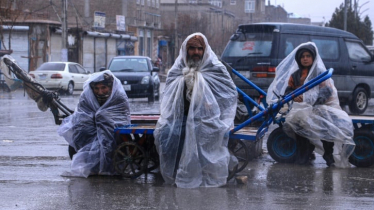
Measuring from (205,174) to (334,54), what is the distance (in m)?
9.76

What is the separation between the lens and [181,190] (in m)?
6.37

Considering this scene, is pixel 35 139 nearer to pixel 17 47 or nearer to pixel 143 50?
pixel 17 47

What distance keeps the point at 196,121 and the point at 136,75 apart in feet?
47.0

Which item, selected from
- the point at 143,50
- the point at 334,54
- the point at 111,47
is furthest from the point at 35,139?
the point at 143,50

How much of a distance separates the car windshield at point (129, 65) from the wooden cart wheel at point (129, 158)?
1406cm

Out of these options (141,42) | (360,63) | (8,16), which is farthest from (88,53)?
(360,63)

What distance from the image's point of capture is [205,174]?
6.54m

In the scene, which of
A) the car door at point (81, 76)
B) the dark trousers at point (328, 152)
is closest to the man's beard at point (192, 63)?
the dark trousers at point (328, 152)

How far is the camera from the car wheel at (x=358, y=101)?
16.5m

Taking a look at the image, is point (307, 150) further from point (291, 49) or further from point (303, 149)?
point (291, 49)

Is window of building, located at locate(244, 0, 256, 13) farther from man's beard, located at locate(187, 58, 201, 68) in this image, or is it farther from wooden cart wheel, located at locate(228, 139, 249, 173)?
man's beard, located at locate(187, 58, 201, 68)

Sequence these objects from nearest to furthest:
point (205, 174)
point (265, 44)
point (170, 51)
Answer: point (205, 174) < point (265, 44) < point (170, 51)

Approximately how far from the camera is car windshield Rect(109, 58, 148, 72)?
20984 mm

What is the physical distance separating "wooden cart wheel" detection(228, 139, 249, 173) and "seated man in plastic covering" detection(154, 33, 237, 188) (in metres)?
0.35
